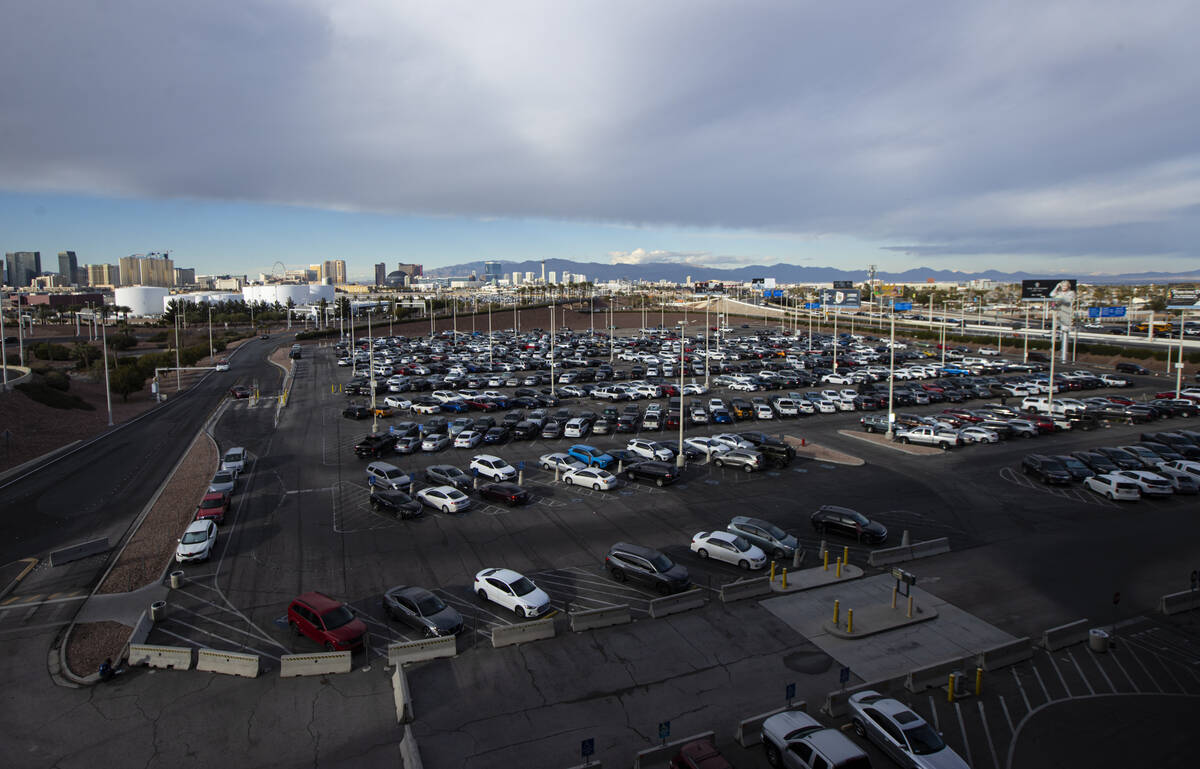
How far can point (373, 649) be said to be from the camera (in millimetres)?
16125

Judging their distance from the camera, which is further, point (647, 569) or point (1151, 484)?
point (1151, 484)

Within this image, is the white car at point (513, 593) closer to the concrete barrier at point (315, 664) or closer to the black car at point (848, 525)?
the concrete barrier at point (315, 664)

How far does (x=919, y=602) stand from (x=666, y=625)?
7509 millimetres

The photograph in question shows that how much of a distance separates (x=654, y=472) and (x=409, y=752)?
771 inches

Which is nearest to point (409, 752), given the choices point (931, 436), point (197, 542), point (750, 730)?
point (750, 730)

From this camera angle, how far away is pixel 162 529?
25.1 m

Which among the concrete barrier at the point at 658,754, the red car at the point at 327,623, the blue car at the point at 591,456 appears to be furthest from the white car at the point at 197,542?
the concrete barrier at the point at 658,754

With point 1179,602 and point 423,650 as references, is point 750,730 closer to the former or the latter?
point 423,650

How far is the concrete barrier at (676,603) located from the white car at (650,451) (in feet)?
50.9

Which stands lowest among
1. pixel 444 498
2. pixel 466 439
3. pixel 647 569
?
pixel 647 569

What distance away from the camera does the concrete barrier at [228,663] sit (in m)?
14.9

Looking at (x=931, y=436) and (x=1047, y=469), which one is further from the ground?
(x=931, y=436)

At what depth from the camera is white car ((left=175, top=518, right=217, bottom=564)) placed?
2141 centimetres

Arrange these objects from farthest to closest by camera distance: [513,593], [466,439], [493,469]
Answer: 1. [466,439]
2. [493,469]
3. [513,593]
